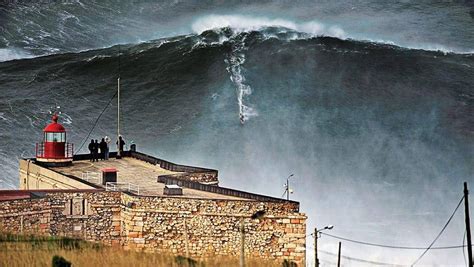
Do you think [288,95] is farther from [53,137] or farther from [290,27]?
[53,137]

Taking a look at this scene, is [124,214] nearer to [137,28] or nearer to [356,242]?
[356,242]

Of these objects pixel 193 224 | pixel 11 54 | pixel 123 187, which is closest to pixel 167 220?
pixel 193 224

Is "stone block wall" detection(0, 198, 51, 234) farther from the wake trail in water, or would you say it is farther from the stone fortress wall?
the wake trail in water

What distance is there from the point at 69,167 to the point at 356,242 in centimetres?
1012

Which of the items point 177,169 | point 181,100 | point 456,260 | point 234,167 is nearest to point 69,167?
point 177,169

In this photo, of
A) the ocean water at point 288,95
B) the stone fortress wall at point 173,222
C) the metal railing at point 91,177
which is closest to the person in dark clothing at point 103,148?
the metal railing at point 91,177

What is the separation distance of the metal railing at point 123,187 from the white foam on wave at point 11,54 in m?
43.2

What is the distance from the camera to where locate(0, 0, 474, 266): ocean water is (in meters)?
56.7

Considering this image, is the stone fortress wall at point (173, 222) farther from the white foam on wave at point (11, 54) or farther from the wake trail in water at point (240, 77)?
the white foam on wave at point (11, 54)

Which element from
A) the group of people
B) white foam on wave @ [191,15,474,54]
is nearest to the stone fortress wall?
the group of people

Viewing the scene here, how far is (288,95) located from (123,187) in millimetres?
34883

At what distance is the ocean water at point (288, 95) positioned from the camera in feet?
186

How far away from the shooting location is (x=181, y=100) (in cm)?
7375

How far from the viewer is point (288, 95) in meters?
73.4
